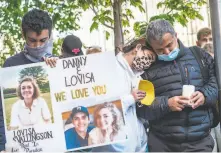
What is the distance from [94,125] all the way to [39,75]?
511 millimetres

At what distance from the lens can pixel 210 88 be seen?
312 cm

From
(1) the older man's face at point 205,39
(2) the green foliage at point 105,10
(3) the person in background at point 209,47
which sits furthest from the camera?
(2) the green foliage at point 105,10

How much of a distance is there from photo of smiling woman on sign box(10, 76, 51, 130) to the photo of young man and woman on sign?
0.15 meters

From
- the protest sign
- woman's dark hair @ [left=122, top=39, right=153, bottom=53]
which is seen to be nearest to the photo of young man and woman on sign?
the protest sign

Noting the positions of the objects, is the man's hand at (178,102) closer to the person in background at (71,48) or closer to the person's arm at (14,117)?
the person in background at (71,48)

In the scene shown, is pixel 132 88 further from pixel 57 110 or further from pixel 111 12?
pixel 111 12

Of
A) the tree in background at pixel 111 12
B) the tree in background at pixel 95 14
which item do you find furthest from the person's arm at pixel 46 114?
the tree in background at pixel 111 12

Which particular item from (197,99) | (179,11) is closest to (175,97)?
(197,99)

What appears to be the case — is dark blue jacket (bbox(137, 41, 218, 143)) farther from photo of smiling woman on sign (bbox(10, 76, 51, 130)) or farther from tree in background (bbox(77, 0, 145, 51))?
tree in background (bbox(77, 0, 145, 51))

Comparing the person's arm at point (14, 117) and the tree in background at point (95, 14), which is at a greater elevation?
the tree in background at point (95, 14)

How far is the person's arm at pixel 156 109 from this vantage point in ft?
10.1

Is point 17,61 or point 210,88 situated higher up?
point 17,61

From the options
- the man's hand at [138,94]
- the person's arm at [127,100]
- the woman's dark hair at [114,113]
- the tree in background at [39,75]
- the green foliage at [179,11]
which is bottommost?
the woman's dark hair at [114,113]

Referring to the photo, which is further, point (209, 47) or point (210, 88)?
point (209, 47)
